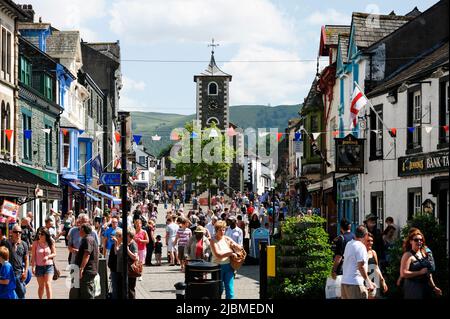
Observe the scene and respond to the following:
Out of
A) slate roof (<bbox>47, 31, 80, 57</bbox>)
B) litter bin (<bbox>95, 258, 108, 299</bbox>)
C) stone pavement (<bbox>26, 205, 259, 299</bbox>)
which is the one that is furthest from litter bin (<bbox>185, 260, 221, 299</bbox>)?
slate roof (<bbox>47, 31, 80, 57</bbox>)

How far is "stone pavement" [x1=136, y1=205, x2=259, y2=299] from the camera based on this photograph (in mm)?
19931

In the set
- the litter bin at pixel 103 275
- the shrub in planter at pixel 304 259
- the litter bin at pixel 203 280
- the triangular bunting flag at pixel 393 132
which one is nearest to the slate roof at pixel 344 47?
the triangular bunting flag at pixel 393 132

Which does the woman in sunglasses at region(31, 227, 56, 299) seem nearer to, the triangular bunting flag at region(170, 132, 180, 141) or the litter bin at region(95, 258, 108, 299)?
the litter bin at region(95, 258, 108, 299)

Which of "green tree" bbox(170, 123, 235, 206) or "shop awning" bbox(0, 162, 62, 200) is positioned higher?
"green tree" bbox(170, 123, 235, 206)

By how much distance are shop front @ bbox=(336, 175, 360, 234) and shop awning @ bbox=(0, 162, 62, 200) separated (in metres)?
11.5

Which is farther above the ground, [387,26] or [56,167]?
[387,26]

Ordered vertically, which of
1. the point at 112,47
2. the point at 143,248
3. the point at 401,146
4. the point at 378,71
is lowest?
the point at 143,248

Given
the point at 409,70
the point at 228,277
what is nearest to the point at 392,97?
the point at 409,70

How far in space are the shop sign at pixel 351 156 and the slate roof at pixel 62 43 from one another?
2473 centimetres

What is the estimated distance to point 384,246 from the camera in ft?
66.3

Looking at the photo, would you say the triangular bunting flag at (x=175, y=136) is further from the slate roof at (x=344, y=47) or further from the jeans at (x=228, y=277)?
the jeans at (x=228, y=277)

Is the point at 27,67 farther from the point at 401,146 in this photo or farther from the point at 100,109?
the point at 100,109
